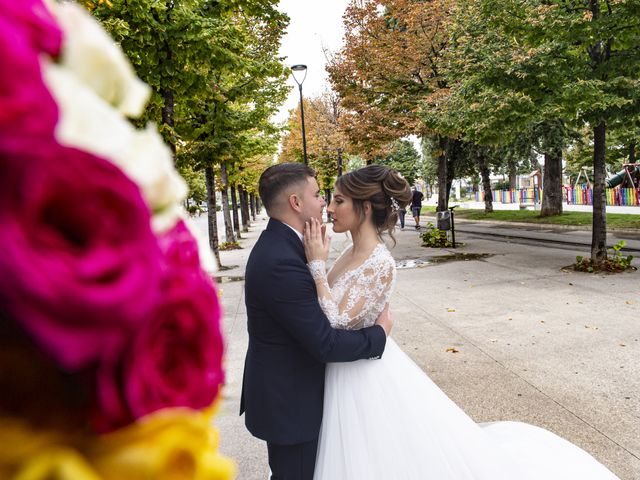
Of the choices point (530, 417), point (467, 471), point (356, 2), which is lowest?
point (530, 417)

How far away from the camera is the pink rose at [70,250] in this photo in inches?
15.9

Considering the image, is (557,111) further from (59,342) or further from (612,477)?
(59,342)

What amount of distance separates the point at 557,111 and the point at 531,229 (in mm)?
12996

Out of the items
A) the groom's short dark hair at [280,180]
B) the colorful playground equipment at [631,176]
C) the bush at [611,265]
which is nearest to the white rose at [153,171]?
the groom's short dark hair at [280,180]

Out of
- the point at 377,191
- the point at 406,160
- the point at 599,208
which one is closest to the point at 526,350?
the point at 377,191

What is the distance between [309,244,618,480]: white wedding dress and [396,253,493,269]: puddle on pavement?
11.0 metres

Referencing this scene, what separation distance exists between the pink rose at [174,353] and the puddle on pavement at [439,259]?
13020mm

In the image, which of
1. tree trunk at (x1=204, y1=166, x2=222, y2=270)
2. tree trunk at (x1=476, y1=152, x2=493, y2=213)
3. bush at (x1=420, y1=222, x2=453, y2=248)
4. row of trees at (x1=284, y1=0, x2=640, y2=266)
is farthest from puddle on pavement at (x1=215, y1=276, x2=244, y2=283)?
tree trunk at (x1=476, y1=152, x2=493, y2=213)

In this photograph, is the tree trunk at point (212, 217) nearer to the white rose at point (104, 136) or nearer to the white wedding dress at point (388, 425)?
the white wedding dress at point (388, 425)

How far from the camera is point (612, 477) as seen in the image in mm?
2719

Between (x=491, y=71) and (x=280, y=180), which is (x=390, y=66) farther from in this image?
(x=280, y=180)

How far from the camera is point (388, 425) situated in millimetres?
2387

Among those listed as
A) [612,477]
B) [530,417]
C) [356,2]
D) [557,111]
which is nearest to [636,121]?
[557,111]

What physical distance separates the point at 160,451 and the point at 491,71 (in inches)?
457
